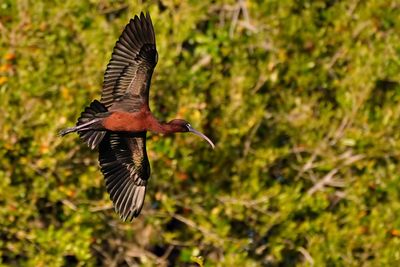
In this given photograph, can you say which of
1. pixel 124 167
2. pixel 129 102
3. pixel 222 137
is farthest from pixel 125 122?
pixel 222 137

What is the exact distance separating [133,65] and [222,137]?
81.3 inches

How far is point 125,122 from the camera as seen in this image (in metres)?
9.42

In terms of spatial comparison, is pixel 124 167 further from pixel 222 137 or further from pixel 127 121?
pixel 222 137

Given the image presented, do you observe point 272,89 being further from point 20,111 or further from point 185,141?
point 20,111

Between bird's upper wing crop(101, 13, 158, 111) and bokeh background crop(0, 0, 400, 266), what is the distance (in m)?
1.09

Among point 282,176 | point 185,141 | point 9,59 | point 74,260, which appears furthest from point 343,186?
point 9,59

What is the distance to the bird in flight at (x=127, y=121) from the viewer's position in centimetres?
940

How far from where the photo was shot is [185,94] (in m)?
11.5

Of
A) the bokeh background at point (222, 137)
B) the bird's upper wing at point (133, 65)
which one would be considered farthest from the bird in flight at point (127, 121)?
Answer: the bokeh background at point (222, 137)

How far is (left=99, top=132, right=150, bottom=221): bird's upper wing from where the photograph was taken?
32.4ft

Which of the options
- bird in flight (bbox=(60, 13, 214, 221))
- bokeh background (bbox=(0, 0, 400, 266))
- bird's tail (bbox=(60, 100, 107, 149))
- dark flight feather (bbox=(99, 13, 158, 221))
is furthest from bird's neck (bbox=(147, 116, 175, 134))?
bokeh background (bbox=(0, 0, 400, 266))

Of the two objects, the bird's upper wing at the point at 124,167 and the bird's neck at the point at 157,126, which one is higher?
the bird's neck at the point at 157,126

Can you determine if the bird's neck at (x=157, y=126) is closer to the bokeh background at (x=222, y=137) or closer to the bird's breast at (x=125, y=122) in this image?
the bird's breast at (x=125, y=122)

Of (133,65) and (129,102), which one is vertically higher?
(133,65)
